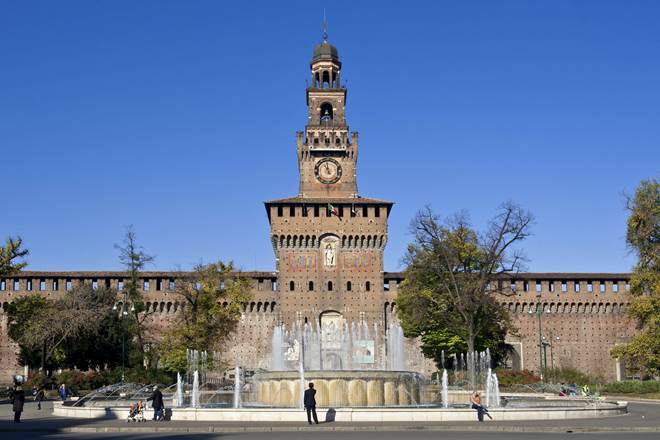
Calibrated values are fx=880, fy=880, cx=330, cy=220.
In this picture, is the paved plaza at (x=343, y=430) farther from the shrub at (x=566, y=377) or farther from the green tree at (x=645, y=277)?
the shrub at (x=566, y=377)

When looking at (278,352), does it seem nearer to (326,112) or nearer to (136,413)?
(326,112)

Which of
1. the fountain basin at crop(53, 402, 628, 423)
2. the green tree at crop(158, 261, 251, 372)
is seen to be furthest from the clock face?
the fountain basin at crop(53, 402, 628, 423)

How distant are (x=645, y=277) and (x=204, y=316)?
22.2 m

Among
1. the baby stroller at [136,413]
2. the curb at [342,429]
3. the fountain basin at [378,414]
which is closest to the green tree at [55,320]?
the baby stroller at [136,413]

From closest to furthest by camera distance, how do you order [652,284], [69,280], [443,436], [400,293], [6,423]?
[443,436]
[6,423]
[652,284]
[400,293]
[69,280]

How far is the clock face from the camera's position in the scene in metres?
59.2

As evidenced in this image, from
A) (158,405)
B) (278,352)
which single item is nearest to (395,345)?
(278,352)

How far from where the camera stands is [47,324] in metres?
47.8

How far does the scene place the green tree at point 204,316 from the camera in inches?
1809

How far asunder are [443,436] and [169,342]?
31280 mm

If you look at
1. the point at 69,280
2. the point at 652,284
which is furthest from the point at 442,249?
the point at 69,280

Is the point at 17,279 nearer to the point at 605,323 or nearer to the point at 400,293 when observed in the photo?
the point at 400,293

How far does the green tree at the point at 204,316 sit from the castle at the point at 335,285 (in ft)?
28.3

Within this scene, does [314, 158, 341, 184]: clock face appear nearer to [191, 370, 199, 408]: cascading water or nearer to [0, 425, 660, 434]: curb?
[191, 370, 199, 408]: cascading water
